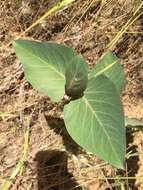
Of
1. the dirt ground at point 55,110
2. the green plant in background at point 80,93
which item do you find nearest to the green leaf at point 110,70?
the green plant in background at point 80,93

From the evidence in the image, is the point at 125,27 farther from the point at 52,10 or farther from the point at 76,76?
the point at 76,76

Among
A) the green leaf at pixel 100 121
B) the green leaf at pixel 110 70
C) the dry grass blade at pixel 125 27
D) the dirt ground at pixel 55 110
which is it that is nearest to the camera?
the green leaf at pixel 100 121

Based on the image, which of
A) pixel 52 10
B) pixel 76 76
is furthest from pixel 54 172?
pixel 52 10

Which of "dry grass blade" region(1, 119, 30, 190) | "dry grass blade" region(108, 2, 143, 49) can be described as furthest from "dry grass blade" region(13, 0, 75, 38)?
"dry grass blade" region(1, 119, 30, 190)

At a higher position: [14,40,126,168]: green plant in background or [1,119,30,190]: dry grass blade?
[14,40,126,168]: green plant in background

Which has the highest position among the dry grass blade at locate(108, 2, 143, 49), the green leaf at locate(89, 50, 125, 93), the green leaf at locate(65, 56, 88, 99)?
the dry grass blade at locate(108, 2, 143, 49)

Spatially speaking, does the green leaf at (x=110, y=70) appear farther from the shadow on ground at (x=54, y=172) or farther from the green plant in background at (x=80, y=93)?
the shadow on ground at (x=54, y=172)

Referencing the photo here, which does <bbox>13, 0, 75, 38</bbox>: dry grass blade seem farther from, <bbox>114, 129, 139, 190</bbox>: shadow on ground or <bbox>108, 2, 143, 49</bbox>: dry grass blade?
<bbox>114, 129, 139, 190</bbox>: shadow on ground
